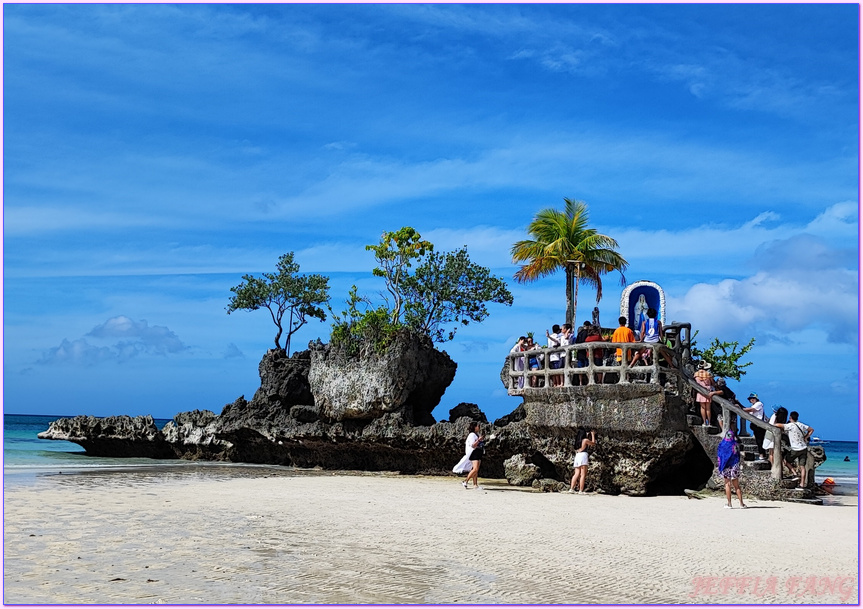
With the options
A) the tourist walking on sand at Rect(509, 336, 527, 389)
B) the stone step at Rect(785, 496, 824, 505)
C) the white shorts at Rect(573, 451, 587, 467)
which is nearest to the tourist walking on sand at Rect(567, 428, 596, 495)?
the white shorts at Rect(573, 451, 587, 467)

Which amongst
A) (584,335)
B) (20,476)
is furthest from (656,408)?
(20,476)

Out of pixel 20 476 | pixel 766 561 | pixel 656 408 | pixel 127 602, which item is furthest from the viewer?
pixel 20 476

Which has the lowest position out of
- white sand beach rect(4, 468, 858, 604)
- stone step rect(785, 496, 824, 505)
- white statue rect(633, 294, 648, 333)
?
white sand beach rect(4, 468, 858, 604)

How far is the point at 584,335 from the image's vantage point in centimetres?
2331

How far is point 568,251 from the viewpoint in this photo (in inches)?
1200

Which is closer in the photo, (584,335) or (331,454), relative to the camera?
(584,335)

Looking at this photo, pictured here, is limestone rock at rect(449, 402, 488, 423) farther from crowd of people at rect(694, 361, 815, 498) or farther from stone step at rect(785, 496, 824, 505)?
stone step at rect(785, 496, 824, 505)

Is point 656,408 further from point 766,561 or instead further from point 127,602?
point 127,602

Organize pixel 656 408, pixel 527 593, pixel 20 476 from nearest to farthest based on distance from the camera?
pixel 527 593, pixel 656 408, pixel 20 476

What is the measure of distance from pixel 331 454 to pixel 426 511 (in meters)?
19.3

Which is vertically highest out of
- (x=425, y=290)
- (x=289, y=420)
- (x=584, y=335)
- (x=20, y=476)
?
(x=425, y=290)

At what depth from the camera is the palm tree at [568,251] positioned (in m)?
30.3

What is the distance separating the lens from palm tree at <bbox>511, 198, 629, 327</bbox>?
99.5ft

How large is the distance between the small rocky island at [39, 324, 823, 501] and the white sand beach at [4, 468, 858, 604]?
8.33 feet
